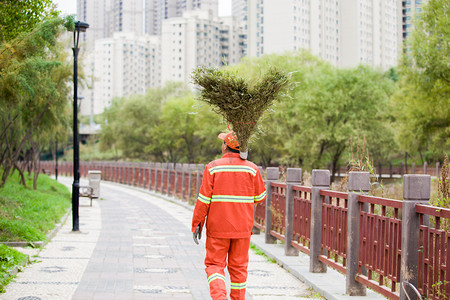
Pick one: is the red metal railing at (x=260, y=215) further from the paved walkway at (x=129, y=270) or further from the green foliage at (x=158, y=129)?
the green foliage at (x=158, y=129)

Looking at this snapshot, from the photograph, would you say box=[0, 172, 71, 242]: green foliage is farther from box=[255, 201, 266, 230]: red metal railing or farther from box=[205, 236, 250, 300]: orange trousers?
box=[205, 236, 250, 300]: orange trousers

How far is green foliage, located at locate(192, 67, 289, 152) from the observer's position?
6.60 meters

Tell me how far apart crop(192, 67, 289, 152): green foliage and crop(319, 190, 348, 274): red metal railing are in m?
1.76

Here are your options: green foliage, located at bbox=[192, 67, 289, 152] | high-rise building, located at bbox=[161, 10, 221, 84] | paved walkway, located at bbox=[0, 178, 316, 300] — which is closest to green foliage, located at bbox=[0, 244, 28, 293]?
paved walkway, located at bbox=[0, 178, 316, 300]

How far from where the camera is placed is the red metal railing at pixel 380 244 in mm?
6016

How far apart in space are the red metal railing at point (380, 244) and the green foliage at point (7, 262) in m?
4.36

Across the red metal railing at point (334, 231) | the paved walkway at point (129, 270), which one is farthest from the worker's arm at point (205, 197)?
the red metal railing at point (334, 231)

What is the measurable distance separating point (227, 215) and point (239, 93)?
142 cm

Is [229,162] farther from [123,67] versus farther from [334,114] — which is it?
[123,67]

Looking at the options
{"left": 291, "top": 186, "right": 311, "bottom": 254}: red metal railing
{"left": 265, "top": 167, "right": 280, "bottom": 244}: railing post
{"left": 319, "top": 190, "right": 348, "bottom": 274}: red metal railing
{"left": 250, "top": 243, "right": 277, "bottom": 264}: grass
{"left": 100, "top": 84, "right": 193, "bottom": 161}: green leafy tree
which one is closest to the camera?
{"left": 319, "top": 190, "right": 348, "bottom": 274}: red metal railing

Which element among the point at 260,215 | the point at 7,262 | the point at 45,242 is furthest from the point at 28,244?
the point at 260,215

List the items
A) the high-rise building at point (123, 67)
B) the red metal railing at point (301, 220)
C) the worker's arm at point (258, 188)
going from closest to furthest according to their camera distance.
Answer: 1. the worker's arm at point (258, 188)
2. the red metal railing at point (301, 220)
3. the high-rise building at point (123, 67)

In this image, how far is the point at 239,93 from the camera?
6629 mm

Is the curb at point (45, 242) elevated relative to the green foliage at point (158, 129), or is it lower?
lower
